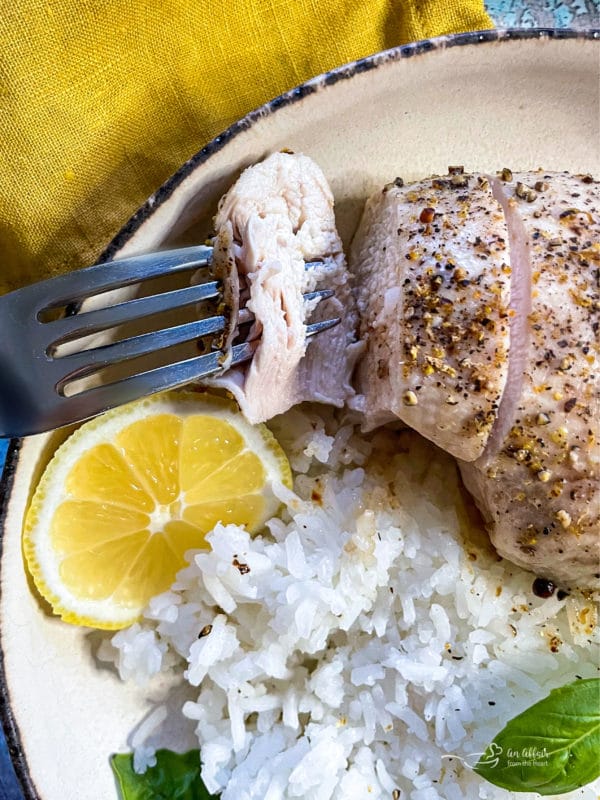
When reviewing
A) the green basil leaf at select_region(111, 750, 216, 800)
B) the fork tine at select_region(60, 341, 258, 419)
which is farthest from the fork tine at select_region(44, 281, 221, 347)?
the green basil leaf at select_region(111, 750, 216, 800)

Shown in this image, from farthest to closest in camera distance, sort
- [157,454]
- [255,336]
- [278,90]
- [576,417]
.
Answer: [278,90], [157,454], [255,336], [576,417]

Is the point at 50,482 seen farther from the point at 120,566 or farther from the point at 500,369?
the point at 500,369

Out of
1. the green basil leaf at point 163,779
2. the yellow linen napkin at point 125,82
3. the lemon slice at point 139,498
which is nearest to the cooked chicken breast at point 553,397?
the lemon slice at point 139,498

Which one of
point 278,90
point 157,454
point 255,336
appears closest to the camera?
point 255,336

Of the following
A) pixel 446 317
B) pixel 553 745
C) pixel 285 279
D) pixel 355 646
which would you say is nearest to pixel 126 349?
pixel 285 279

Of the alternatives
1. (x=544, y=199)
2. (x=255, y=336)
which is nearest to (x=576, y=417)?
(x=544, y=199)

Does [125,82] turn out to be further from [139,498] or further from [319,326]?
[139,498]

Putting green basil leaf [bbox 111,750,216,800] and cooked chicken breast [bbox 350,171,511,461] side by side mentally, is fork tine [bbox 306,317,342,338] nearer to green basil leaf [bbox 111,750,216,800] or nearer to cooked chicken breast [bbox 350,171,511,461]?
cooked chicken breast [bbox 350,171,511,461]

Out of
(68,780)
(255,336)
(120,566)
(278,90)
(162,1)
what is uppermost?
(162,1)
